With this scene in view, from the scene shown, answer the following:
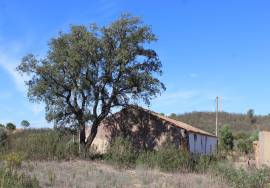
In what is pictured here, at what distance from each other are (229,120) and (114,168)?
80.4 m

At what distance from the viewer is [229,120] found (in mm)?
97625

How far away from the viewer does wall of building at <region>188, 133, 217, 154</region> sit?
43.1 meters

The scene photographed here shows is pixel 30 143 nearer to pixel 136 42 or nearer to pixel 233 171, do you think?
pixel 233 171

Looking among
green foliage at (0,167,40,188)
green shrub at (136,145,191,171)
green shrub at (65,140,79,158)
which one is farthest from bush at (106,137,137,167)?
green foliage at (0,167,40,188)

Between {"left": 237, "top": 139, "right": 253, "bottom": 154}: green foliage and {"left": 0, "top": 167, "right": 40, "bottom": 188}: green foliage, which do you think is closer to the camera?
{"left": 0, "top": 167, "right": 40, "bottom": 188}: green foliage

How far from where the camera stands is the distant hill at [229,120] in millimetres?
89500

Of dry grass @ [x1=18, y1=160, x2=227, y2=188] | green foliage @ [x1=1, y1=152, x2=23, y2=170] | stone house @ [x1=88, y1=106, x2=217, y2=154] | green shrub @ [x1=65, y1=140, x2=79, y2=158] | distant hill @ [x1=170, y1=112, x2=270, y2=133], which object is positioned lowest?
dry grass @ [x1=18, y1=160, x2=227, y2=188]

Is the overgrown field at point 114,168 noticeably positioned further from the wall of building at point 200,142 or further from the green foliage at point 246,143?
the wall of building at point 200,142

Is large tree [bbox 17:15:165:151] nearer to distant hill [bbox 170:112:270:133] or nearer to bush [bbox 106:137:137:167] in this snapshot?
bush [bbox 106:137:137:167]

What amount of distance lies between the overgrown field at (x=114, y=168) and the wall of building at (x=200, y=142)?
69.5ft

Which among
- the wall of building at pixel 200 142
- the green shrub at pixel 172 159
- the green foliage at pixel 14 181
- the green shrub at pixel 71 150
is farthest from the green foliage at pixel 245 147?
the green foliage at pixel 14 181

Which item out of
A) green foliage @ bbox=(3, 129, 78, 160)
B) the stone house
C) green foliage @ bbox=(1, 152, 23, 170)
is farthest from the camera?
the stone house

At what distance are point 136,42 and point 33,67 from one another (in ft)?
25.1

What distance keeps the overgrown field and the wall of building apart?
21195 mm
